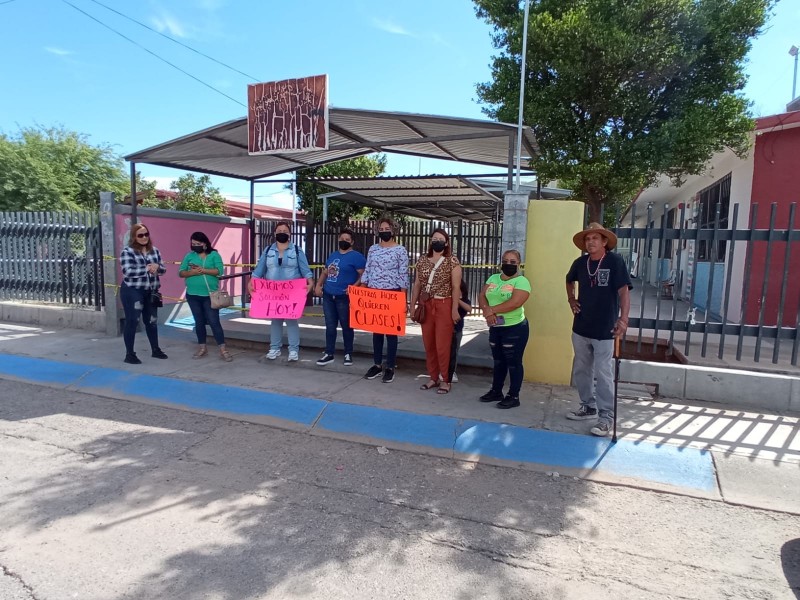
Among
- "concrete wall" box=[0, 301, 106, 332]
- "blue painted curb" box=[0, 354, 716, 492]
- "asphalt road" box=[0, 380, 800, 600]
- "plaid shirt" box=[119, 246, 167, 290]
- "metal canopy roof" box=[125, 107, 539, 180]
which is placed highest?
"metal canopy roof" box=[125, 107, 539, 180]

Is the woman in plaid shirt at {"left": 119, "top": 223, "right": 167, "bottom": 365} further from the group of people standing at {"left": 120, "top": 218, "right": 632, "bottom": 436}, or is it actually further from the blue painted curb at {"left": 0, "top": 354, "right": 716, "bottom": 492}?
the blue painted curb at {"left": 0, "top": 354, "right": 716, "bottom": 492}

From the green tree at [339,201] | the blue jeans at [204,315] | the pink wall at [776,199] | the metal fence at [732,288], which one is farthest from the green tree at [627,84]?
the green tree at [339,201]

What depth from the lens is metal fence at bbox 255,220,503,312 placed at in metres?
9.50

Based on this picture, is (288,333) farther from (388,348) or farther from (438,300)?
(438,300)

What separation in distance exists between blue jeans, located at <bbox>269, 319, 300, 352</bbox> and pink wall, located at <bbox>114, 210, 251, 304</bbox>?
2.28 m

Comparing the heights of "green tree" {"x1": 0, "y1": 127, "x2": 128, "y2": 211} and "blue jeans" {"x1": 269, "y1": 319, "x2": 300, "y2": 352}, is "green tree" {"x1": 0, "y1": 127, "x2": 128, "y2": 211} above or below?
above

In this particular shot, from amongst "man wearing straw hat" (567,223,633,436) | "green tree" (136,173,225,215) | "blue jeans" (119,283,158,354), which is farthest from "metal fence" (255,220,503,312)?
"green tree" (136,173,225,215)

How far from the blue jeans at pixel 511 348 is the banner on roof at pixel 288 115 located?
348 cm

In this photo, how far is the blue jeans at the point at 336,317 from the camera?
662 centimetres

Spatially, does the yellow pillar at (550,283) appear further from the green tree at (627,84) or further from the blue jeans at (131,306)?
the blue jeans at (131,306)

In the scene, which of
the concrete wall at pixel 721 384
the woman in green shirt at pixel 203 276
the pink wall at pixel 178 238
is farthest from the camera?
the pink wall at pixel 178 238

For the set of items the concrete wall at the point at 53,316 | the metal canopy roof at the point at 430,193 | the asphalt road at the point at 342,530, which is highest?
the metal canopy roof at the point at 430,193

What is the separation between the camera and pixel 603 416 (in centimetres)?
484

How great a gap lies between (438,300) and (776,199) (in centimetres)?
670
